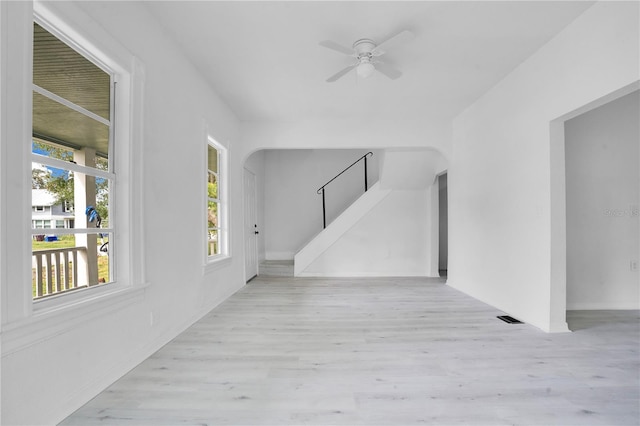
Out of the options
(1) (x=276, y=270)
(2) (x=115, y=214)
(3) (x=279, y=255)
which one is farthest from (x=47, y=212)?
(3) (x=279, y=255)

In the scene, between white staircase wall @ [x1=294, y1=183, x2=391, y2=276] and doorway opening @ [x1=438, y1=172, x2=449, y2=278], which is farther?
doorway opening @ [x1=438, y1=172, x2=449, y2=278]

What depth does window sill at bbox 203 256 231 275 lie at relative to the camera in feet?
12.5

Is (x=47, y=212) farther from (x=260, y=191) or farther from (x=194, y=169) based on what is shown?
(x=260, y=191)

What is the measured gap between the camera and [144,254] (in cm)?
250

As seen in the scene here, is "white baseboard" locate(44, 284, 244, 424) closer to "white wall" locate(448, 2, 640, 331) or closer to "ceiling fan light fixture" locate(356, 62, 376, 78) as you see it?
"ceiling fan light fixture" locate(356, 62, 376, 78)

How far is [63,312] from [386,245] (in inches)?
222

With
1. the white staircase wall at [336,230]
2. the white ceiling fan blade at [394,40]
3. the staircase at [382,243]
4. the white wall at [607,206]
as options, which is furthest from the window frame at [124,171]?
the white wall at [607,206]

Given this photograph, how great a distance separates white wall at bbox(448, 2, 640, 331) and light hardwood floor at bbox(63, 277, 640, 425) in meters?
0.52

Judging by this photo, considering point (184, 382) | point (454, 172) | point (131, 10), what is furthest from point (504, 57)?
point (184, 382)

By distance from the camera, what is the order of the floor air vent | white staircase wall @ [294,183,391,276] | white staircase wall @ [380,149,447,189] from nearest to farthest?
the floor air vent, white staircase wall @ [380,149,447,189], white staircase wall @ [294,183,391,276]

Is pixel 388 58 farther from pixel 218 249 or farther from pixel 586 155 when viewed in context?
pixel 218 249

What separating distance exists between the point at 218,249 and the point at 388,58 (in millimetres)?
3379

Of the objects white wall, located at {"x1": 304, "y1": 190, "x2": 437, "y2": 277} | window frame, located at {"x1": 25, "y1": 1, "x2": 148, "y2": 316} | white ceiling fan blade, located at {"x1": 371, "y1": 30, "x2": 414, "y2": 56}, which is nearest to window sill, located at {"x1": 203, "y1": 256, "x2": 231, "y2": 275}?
window frame, located at {"x1": 25, "y1": 1, "x2": 148, "y2": 316}

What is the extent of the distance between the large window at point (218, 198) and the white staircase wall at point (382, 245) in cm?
227
